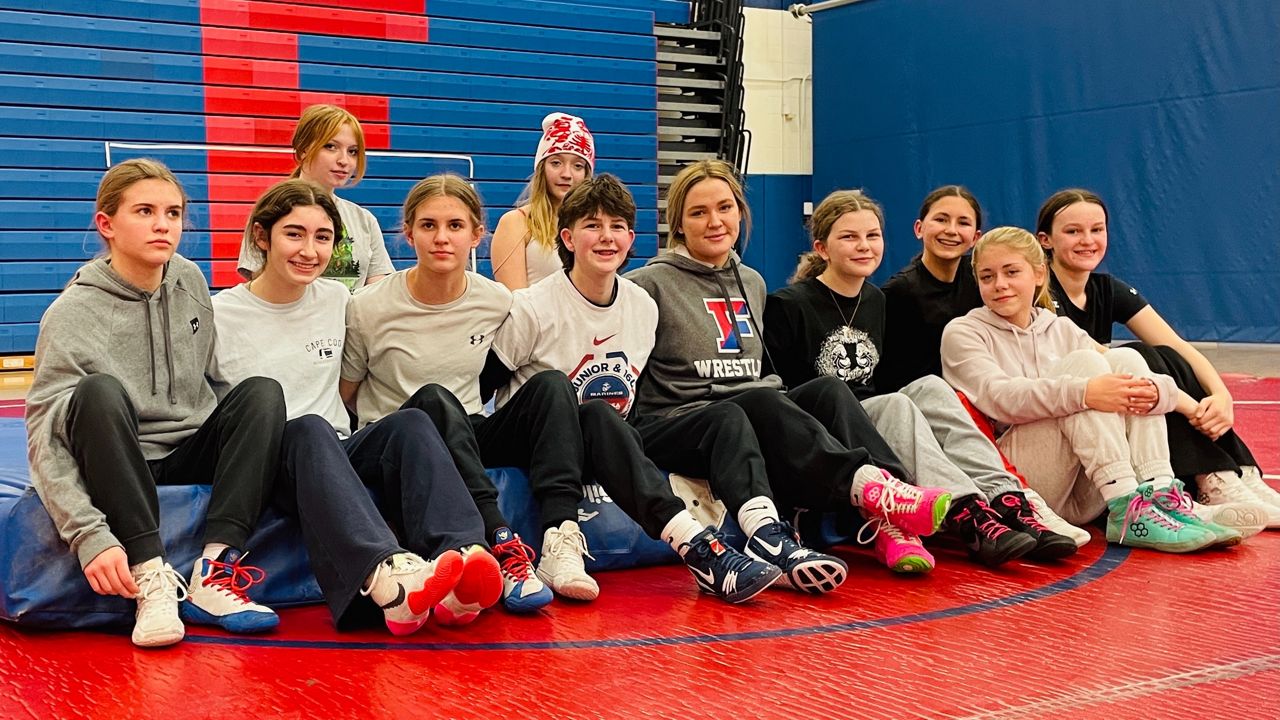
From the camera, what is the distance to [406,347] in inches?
102

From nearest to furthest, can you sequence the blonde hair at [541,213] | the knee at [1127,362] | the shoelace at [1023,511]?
the shoelace at [1023,511]
the knee at [1127,362]
the blonde hair at [541,213]

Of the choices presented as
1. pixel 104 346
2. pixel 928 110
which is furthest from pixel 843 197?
pixel 928 110

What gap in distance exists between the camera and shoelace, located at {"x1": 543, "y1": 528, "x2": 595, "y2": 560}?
2367 mm

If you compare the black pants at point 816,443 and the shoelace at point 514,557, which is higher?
the black pants at point 816,443

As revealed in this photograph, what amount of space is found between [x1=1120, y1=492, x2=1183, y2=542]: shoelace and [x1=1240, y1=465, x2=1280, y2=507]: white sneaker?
Result: 368 mm

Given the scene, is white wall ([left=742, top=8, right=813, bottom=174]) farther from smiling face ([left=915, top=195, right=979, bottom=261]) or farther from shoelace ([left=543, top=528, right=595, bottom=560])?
shoelace ([left=543, top=528, right=595, bottom=560])

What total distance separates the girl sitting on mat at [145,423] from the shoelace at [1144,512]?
5.95 ft

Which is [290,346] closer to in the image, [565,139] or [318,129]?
[318,129]

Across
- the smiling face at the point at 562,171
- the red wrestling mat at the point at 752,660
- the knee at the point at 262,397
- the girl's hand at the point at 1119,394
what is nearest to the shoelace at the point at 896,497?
the red wrestling mat at the point at 752,660

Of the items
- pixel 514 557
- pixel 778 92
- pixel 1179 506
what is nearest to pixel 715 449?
pixel 514 557

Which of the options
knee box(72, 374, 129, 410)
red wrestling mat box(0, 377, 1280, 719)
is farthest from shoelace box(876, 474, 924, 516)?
knee box(72, 374, 129, 410)

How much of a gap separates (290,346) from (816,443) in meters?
1.08

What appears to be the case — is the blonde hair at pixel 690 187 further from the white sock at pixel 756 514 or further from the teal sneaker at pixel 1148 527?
the teal sneaker at pixel 1148 527

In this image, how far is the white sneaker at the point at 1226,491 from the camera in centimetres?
289
